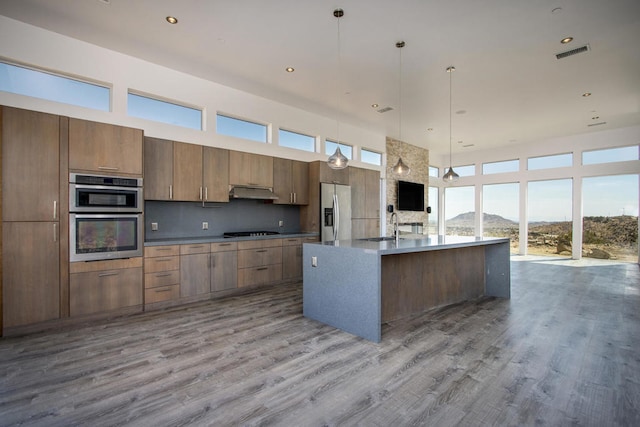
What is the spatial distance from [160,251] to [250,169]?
6.59ft

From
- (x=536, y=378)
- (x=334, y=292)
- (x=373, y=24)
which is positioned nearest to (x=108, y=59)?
(x=373, y=24)

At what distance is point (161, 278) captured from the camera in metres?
3.93

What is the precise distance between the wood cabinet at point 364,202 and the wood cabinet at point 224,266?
305 centimetres

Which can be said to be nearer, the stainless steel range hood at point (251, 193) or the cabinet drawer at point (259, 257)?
the cabinet drawer at point (259, 257)

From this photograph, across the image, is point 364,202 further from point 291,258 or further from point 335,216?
point 291,258

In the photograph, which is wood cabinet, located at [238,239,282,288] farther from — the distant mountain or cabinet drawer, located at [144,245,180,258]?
the distant mountain

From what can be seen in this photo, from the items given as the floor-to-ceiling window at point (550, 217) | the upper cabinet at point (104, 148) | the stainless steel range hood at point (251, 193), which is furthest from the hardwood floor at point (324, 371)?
the floor-to-ceiling window at point (550, 217)

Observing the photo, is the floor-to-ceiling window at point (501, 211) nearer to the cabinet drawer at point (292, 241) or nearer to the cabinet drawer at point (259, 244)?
the cabinet drawer at point (292, 241)

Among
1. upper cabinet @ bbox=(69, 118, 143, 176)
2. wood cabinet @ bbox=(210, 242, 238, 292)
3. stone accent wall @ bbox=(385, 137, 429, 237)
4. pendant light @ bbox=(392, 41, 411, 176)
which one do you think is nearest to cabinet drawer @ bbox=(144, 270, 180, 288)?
wood cabinet @ bbox=(210, 242, 238, 292)

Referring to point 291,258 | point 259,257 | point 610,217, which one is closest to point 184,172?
point 259,257

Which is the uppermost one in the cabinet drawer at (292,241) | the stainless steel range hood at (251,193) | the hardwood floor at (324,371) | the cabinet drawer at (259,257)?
the stainless steel range hood at (251,193)

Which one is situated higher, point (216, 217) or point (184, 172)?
point (184, 172)

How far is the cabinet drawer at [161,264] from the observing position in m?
3.83

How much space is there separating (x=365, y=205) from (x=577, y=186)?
6.22m
